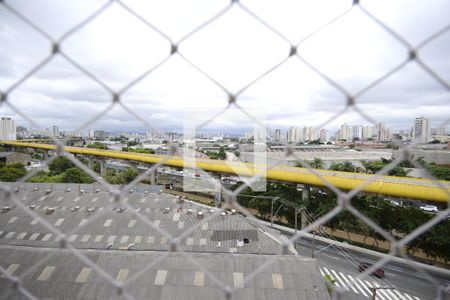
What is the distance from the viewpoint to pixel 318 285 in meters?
2.97

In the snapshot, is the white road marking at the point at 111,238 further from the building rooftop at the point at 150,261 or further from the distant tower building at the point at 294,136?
the distant tower building at the point at 294,136

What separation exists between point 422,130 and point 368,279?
5081mm

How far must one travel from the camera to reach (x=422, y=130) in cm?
78

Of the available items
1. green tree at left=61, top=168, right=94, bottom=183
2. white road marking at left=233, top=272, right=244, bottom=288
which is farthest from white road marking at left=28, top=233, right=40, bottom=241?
green tree at left=61, top=168, right=94, bottom=183

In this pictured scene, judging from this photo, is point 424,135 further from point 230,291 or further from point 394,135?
point 230,291

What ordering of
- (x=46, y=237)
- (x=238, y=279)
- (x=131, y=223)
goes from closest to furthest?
(x=238, y=279), (x=46, y=237), (x=131, y=223)

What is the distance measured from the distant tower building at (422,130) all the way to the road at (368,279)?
13.0ft

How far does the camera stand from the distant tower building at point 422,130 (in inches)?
27.6

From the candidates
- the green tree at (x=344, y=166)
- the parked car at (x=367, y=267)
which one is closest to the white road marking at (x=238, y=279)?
the parked car at (x=367, y=267)

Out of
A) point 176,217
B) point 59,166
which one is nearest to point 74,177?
point 59,166

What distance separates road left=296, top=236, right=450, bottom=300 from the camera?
457 cm

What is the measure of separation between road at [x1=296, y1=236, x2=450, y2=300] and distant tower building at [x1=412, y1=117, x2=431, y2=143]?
3.96 metres

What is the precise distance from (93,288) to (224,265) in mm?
1223

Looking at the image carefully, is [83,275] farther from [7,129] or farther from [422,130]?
[422,130]
